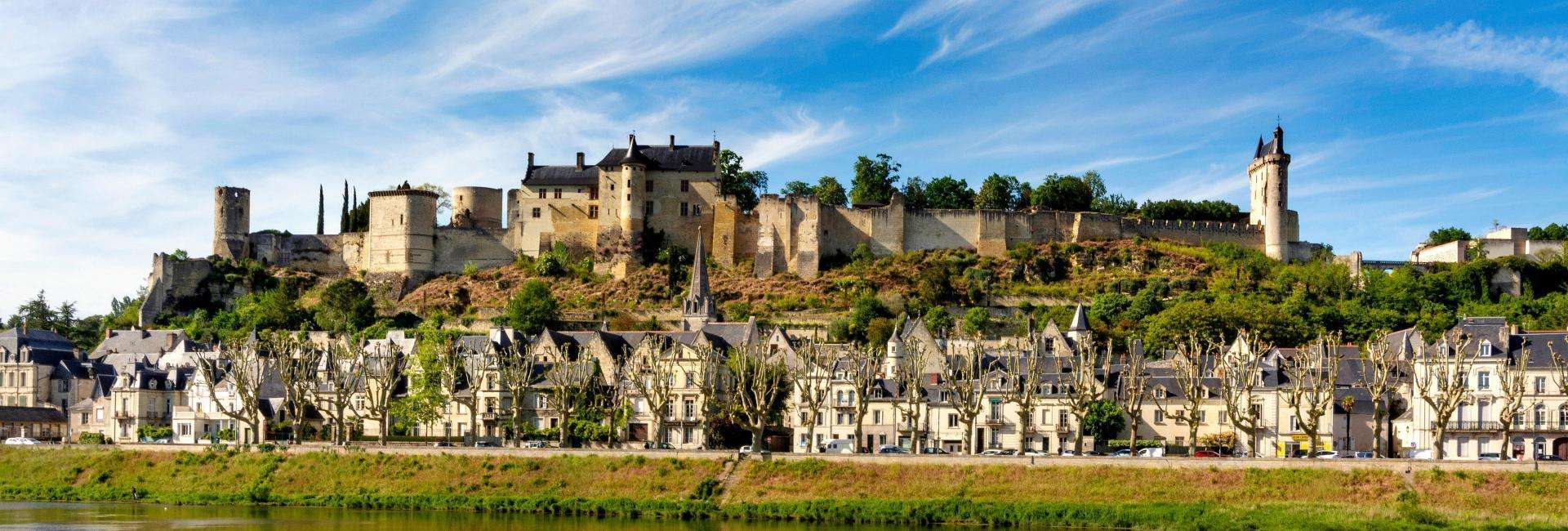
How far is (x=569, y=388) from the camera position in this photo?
6706 centimetres

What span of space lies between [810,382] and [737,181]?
173ft

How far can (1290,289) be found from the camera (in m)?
100

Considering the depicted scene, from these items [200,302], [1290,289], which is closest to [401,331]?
[200,302]

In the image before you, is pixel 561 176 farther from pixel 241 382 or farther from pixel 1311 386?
pixel 1311 386

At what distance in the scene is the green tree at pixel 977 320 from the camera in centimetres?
9312

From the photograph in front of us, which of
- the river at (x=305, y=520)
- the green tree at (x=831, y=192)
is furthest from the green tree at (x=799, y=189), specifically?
the river at (x=305, y=520)

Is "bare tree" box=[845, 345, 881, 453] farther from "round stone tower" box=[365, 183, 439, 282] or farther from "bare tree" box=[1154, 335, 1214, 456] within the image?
"round stone tower" box=[365, 183, 439, 282]

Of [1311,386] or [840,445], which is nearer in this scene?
[1311,386]

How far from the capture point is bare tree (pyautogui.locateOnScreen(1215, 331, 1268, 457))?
5797cm

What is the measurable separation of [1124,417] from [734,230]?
153 feet

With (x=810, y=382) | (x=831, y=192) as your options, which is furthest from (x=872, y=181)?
(x=810, y=382)

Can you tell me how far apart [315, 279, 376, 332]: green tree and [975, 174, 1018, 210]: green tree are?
41452 mm

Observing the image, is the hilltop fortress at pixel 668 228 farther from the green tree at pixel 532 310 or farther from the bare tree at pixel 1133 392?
the bare tree at pixel 1133 392

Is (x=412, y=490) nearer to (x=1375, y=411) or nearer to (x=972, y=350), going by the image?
(x=972, y=350)
